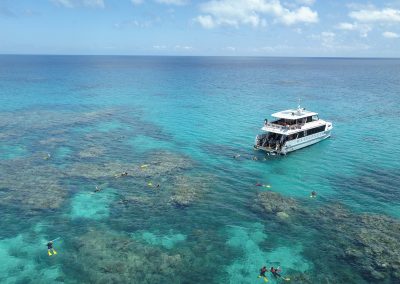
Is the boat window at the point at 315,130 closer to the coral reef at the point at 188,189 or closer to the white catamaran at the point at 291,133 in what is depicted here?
the white catamaran at the point at 291,133

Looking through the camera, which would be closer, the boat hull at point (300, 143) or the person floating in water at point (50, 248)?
the person floating in water at point (50, 248)

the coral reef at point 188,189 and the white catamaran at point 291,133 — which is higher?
the white catamaran at point 291,133

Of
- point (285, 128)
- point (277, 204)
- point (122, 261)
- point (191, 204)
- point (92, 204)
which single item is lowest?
point (122, 261)

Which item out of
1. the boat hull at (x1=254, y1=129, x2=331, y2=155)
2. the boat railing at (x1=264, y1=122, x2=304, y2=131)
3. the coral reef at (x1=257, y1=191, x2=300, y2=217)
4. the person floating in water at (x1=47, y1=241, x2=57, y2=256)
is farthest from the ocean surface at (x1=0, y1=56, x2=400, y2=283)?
the boat railing at (x1=264, y1=122, x2=304, y2=131)

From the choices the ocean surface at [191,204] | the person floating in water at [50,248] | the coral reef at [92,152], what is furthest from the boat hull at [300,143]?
the person floating in water at [50,248]

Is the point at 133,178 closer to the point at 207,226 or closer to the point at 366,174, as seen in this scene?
the point at 207,226

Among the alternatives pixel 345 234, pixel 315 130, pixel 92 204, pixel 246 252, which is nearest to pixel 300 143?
pixel 315 130

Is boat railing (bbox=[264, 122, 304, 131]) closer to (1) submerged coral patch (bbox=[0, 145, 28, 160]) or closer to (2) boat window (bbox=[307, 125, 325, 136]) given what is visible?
(2) boat window (bbox=[307, 125, 325, 136])

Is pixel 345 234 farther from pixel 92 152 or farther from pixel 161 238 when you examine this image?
pixel 92 152

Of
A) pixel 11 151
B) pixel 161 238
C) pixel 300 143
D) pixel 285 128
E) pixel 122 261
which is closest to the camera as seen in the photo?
pixel 122 261
